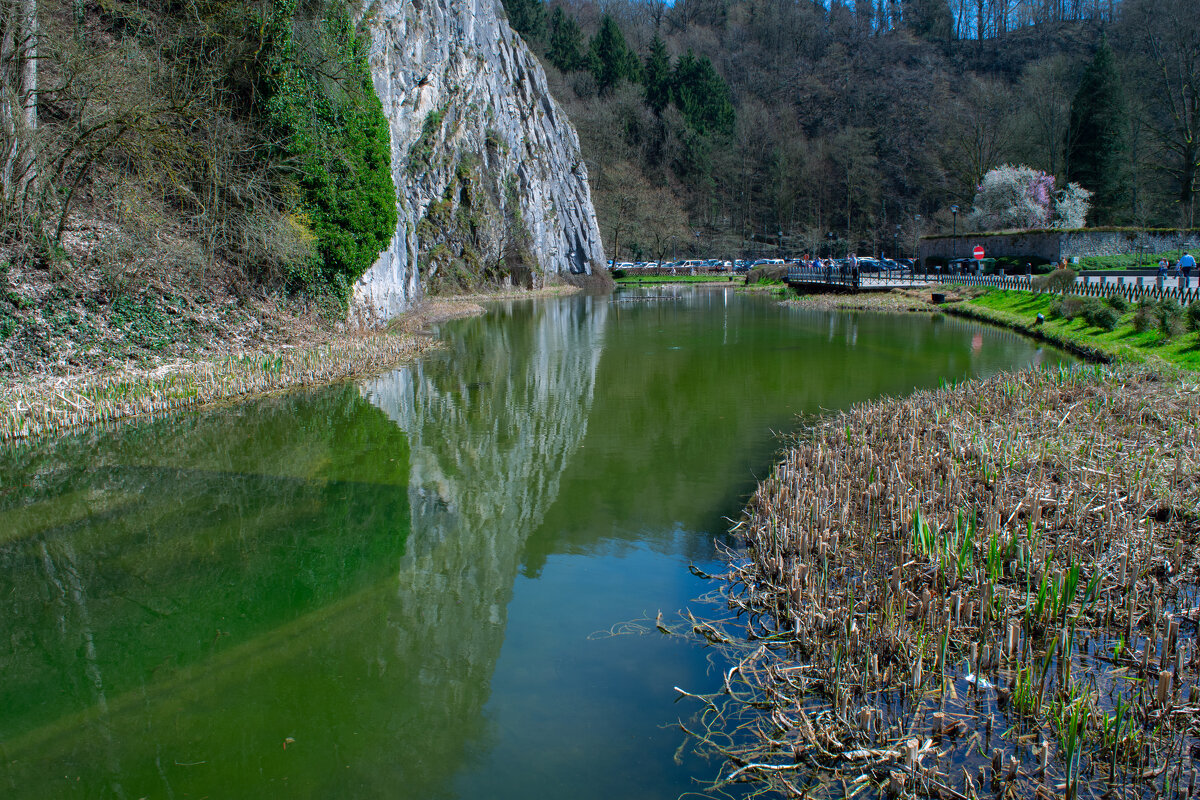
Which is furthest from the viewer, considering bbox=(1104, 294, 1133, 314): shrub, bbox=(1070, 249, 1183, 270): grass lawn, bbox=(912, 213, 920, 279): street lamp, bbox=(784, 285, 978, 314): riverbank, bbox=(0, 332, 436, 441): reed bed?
bbox=(912, 213, 920, 279): street lamp

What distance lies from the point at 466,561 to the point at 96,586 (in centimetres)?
337

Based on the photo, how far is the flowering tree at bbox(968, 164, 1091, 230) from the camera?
51.1m

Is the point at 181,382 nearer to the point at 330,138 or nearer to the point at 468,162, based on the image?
the point at 330,138

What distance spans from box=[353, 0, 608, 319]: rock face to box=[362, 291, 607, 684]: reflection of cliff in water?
654 centimetres

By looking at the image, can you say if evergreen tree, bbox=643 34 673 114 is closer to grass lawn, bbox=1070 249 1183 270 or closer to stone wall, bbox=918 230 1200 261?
stone wall, bbox=918 230 1200 261

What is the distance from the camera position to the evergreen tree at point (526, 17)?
8188cm

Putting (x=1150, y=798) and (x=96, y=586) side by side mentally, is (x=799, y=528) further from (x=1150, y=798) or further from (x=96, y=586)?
(x=96, y=586)

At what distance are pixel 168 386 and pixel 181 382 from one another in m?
0.29

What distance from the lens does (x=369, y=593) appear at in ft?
22.5

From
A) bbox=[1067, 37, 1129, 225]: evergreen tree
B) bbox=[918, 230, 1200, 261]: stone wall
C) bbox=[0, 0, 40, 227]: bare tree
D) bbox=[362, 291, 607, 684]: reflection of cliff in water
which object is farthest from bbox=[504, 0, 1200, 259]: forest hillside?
bbox=[0, 0, 40, 227]: bare tree

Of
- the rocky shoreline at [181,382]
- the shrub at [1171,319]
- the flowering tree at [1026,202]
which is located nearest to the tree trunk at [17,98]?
the rocky shoreline at [181,382]

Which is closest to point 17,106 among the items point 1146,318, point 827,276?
point 1146,318

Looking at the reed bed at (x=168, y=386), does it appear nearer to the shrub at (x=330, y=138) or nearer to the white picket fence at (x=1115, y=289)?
the shrub at (x=330, y=138)

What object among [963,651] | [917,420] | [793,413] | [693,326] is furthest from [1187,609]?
[693,326]
